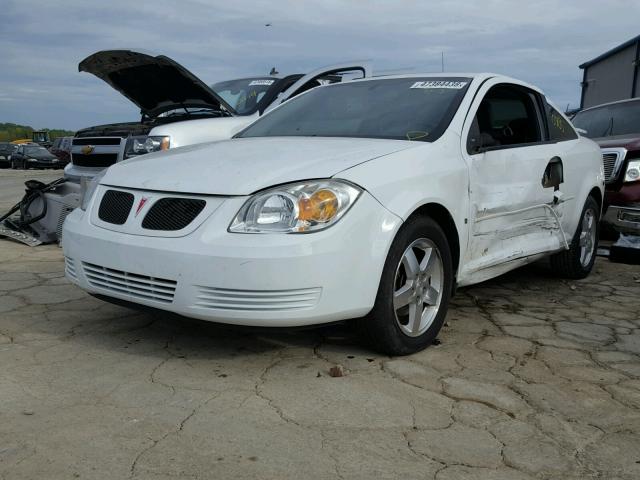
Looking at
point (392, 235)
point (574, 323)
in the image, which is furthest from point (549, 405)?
point (574, 323)

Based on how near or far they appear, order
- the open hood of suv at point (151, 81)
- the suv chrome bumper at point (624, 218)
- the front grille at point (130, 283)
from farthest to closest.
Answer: the open hood of suv at point (151, 81)
the suv chrome bumper at point (624, 218)
the front grille at point (130, 283)

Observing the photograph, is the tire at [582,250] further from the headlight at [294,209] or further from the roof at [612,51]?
the roof at [612,51]

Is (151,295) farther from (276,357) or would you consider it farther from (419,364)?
(419,364)

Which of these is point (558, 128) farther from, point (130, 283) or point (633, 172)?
point (130, 283)

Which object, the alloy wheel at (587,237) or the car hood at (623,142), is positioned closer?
the alloy wheel at (587,237)

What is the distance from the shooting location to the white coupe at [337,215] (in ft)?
9.43

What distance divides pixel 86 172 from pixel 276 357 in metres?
4.45

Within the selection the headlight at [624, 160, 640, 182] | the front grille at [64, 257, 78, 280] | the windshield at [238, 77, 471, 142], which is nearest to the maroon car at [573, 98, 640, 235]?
the headlight at [624, 160, 640, 182]

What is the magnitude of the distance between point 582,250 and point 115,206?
145 inches

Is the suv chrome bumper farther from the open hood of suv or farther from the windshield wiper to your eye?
the open hood of suv

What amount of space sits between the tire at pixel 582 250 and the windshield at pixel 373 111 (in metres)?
1.78

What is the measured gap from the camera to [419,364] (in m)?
3.22

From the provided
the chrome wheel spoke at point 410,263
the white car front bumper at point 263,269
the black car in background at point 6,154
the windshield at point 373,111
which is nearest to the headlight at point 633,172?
the windshield at point 373,111

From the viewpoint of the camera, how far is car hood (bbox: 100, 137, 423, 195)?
9.87ft
